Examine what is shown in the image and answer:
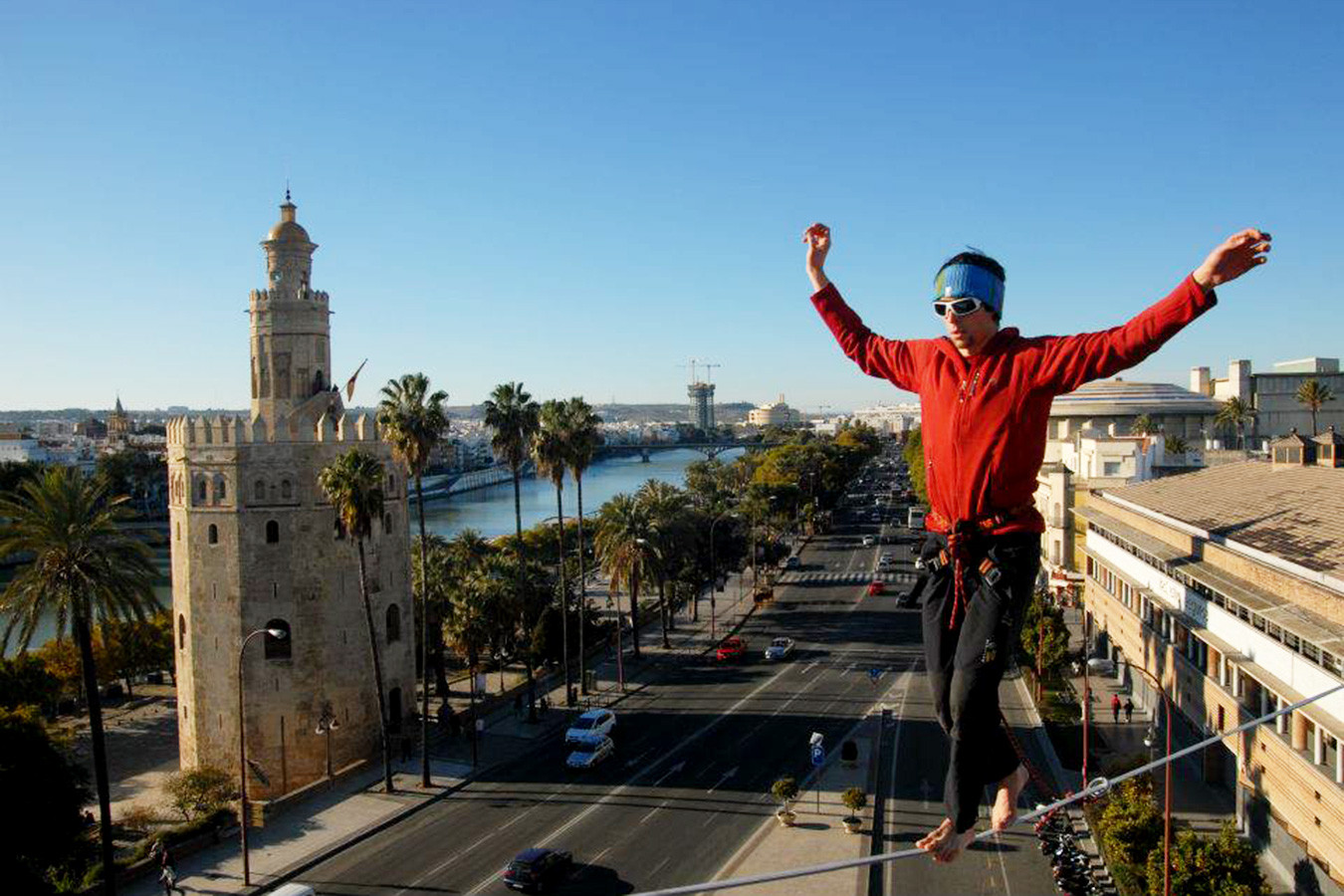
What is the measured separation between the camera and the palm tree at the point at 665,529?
56.3 meters

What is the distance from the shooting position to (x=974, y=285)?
6.16m

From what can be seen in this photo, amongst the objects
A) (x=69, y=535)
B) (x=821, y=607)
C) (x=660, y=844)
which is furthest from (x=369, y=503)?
(x=821, y=607)

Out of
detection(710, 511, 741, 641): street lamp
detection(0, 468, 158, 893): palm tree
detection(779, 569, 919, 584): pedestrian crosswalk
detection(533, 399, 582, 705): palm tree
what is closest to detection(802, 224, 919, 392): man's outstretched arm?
detection(0, 468, 158, 893): palm tree

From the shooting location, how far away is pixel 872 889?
27781 millimetres

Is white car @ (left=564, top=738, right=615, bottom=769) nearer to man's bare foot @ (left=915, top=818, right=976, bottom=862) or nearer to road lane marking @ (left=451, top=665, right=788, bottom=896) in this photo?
road lane marking @ (left=451, top=665, right=788, bottom=896)

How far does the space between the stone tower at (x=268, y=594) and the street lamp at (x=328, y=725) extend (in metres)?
0.09

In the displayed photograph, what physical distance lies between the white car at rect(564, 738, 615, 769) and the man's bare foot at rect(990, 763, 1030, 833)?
112 feet

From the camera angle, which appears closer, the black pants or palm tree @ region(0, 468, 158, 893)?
the black pants

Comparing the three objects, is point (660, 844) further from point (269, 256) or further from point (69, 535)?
point (269, 256)

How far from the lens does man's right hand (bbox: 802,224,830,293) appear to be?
7102mm

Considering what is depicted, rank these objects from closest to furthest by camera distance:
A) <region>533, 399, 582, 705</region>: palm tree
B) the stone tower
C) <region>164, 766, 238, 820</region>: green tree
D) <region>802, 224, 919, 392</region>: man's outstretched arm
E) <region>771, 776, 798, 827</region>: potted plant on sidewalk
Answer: <region>802, 224, 919, 392</region>: man's outstretched arm, <region>771, 776, 798, 827</region>: potted plant on sidewalk, <region>164, 766, 238, 820</region>: green tree, the stone tower, <region>533, 399, 582, 705</region>: palm tree

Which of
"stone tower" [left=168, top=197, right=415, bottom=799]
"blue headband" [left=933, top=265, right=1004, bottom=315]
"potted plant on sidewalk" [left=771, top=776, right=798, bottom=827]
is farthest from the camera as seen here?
"stone tower" [left=168, top=197, right=415, bottom=799]

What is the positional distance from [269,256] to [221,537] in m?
11.2

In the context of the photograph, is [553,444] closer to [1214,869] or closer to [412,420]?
[412,420]
